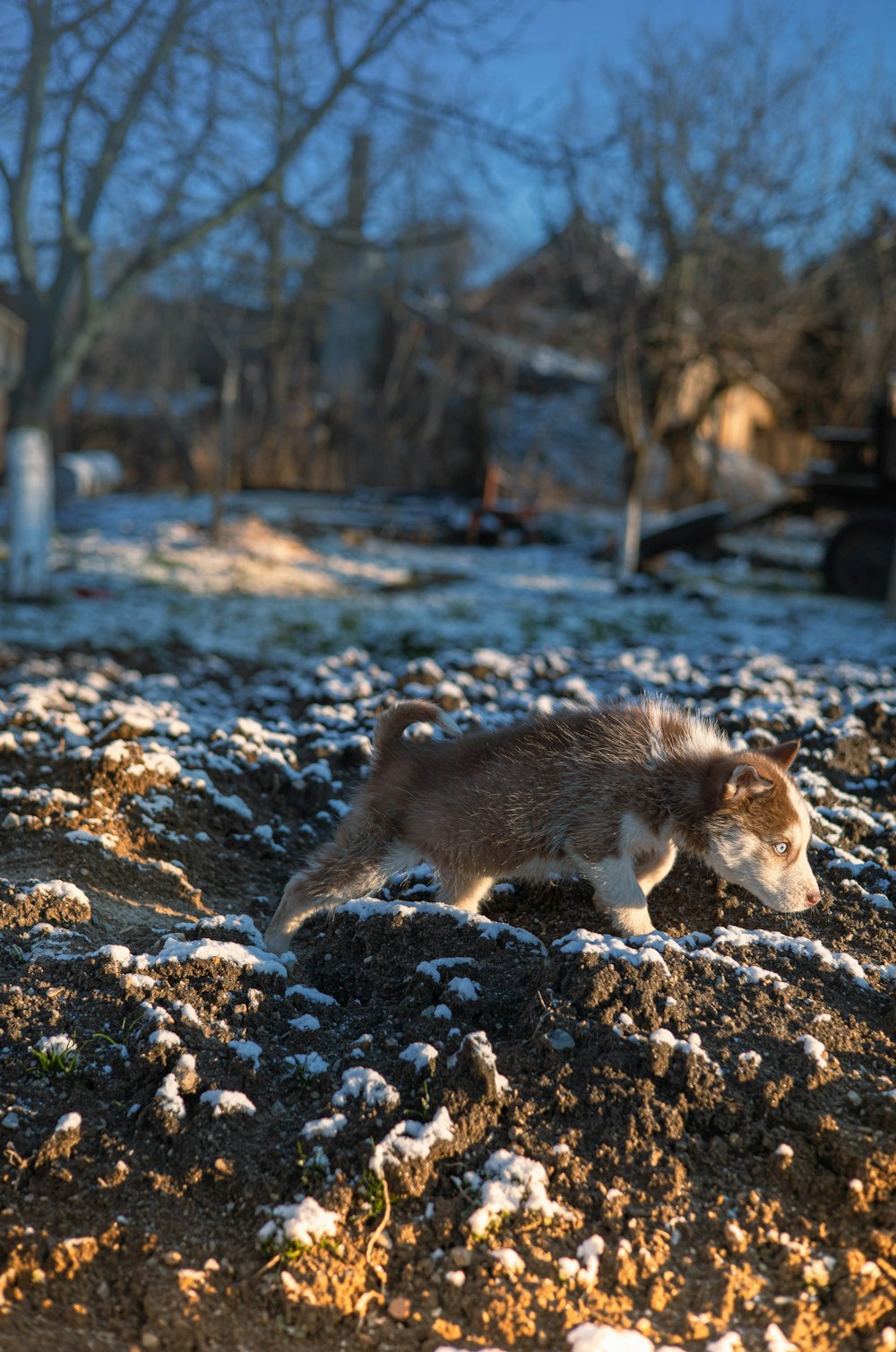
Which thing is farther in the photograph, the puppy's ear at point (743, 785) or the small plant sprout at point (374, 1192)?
the puppy's ear at point (743, 785)

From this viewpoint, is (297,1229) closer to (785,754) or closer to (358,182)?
(785,754)

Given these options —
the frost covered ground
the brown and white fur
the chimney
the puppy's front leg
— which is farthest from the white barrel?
the puppy's front leg

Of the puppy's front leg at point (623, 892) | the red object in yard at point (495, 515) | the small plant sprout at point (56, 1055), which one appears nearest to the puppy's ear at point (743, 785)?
the puppy's front leg at point (623, 892)

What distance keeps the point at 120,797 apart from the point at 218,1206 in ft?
9.03

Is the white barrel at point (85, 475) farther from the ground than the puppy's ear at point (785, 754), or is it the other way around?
the white barrel at point (85, 475)

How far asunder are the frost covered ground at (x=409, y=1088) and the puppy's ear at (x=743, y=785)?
0.54 meters

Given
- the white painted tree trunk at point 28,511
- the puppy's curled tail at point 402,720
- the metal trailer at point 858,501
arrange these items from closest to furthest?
the puppy's curled tail at point 402,720, the white painted tree trunk at point 28,511, the metal trailer at point 858,501

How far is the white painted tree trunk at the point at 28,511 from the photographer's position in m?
11.2

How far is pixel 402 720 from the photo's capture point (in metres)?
4.54

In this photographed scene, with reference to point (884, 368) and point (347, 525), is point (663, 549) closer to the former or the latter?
point (347, 525)

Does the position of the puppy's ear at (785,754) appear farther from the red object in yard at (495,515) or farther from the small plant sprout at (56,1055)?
the red object in yard at (495,515)

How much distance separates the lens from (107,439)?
29594 mm

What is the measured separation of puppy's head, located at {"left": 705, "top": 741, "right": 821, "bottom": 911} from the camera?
385 cm

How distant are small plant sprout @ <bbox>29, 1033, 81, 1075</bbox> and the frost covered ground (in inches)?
0.4
